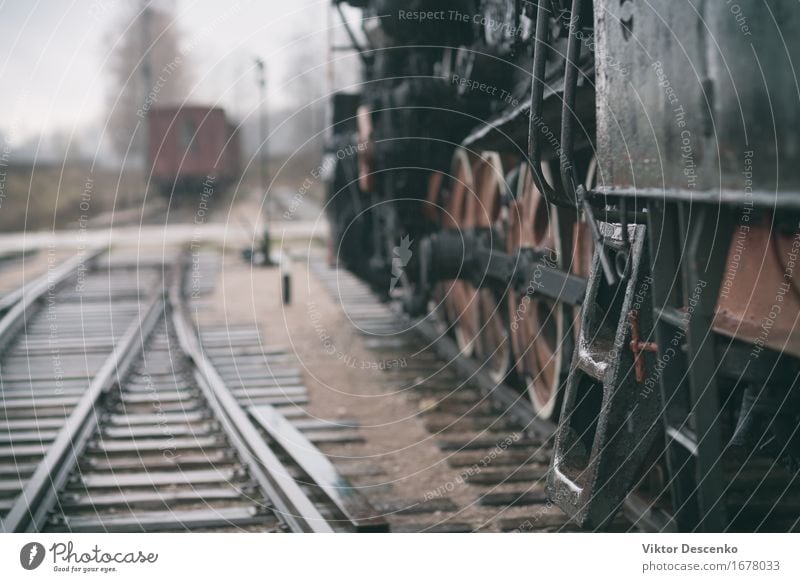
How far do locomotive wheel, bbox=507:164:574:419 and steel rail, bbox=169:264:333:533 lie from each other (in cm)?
146

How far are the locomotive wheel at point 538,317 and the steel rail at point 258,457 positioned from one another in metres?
1.46

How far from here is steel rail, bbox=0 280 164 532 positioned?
377 centimetres

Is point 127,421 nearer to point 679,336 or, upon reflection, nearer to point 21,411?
point 21,411

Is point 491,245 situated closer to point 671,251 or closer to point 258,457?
point 258,457

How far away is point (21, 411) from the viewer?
5.83m

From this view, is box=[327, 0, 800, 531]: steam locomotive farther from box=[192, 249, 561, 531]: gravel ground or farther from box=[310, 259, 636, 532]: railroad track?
box=[192, 249, 561, 531]: gravel ground

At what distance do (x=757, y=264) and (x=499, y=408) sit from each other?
340 cm

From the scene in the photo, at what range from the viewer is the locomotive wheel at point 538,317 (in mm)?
4773

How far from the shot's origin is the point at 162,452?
192 inches

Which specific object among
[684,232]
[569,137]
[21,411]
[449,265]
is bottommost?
[21,411]

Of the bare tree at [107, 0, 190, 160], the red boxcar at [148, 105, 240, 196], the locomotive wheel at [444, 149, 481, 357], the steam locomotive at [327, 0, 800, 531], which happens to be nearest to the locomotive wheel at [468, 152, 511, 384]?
the locomotive wheel at [444, 149, 481, 357]

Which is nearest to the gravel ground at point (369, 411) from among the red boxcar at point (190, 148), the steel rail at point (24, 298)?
the steel rail at point (24, 298)

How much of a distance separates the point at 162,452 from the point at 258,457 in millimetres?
687

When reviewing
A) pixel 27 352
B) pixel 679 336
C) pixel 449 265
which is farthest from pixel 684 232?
pixel 27 352
